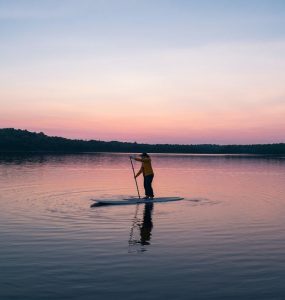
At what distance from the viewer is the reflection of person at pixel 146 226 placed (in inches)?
582

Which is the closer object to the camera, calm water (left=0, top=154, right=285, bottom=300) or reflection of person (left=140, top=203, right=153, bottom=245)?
calm water (left=0, top=154, right=285, bottom=300)

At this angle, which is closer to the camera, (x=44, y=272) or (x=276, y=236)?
(x=44, y=272)

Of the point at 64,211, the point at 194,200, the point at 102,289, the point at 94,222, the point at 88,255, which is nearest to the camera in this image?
the point at 102,289

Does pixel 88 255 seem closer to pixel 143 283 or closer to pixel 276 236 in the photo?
pixel 143 283

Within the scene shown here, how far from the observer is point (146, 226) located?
17266 millimetres

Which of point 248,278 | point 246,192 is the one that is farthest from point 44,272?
point 246,192

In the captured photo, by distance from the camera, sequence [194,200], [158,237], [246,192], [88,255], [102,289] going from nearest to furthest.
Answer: [102,289] → [88,255] → [158,237] → [194,200] → [246,192]

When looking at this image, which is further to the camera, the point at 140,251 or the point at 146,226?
the point at 146,226

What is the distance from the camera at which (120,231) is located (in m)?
16.0

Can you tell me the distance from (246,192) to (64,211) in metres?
16.9

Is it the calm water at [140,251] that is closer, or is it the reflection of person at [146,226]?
the calm water at [140,251]

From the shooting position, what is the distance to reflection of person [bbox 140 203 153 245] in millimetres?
14773

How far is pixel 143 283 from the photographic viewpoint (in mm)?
9906

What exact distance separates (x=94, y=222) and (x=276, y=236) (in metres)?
7.11
